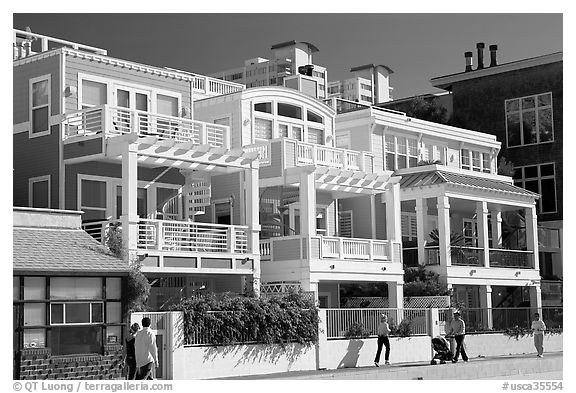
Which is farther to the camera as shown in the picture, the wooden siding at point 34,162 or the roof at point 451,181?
the roof at point 451,181

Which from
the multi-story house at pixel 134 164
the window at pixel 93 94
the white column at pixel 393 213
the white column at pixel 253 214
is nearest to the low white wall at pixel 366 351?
the white column at pixel 253 214

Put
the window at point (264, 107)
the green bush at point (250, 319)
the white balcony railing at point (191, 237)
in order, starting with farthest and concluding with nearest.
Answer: the window at point (264, 107) < the white balcony railing at point (191, 237) < the green bush at point (250, 319)

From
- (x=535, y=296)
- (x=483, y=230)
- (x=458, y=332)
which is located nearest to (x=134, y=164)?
(x=458, y=332)

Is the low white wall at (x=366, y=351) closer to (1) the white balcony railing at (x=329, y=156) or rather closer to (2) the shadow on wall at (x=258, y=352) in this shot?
(2) the shadow on wall at (x=258, y=352)

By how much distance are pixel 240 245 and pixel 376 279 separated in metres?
5.82

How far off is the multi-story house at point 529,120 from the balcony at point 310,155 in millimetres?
11509

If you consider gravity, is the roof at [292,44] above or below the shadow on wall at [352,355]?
above

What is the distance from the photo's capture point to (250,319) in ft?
94.9

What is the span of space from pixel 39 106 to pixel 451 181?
1586 centimetres

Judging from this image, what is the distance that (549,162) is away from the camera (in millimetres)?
50500

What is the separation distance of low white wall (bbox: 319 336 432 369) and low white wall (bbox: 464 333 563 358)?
2.95 metres

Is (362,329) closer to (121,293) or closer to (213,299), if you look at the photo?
(213,299)

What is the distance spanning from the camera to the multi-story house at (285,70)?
43.3m
